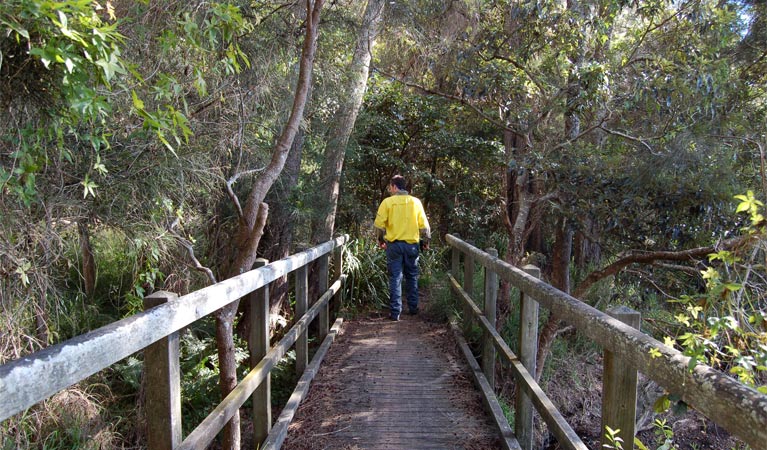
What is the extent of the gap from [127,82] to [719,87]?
5.57 meters

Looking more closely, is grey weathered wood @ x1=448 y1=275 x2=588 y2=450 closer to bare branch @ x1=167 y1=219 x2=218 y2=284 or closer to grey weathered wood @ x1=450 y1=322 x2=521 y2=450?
grey weathered wood @ x1=450 y1=322 x2=521 y2=450

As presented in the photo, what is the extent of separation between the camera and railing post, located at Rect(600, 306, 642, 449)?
2.25 m

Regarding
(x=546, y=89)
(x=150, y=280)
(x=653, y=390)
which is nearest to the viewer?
(x=150, y=280)

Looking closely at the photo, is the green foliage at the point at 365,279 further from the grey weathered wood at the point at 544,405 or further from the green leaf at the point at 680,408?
the green leaf at the point at 680,408

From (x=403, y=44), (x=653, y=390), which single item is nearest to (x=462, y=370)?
(x=653, y=390)

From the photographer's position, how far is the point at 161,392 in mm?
2199

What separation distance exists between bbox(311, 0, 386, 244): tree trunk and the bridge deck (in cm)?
192

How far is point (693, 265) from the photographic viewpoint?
19.2 feet

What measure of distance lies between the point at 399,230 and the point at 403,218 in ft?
0.56

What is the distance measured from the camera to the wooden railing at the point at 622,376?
1.47 metres

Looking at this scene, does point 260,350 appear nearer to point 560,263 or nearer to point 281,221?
point 281,221

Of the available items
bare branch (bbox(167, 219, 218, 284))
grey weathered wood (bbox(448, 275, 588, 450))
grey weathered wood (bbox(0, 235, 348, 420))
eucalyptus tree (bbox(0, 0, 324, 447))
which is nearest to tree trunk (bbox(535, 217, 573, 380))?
grey weathered wood (bbox(448, 275, 588, 450))

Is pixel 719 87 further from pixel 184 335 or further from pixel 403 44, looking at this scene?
pixel 184 335

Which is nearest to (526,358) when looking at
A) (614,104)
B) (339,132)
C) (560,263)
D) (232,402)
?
(232,402)
